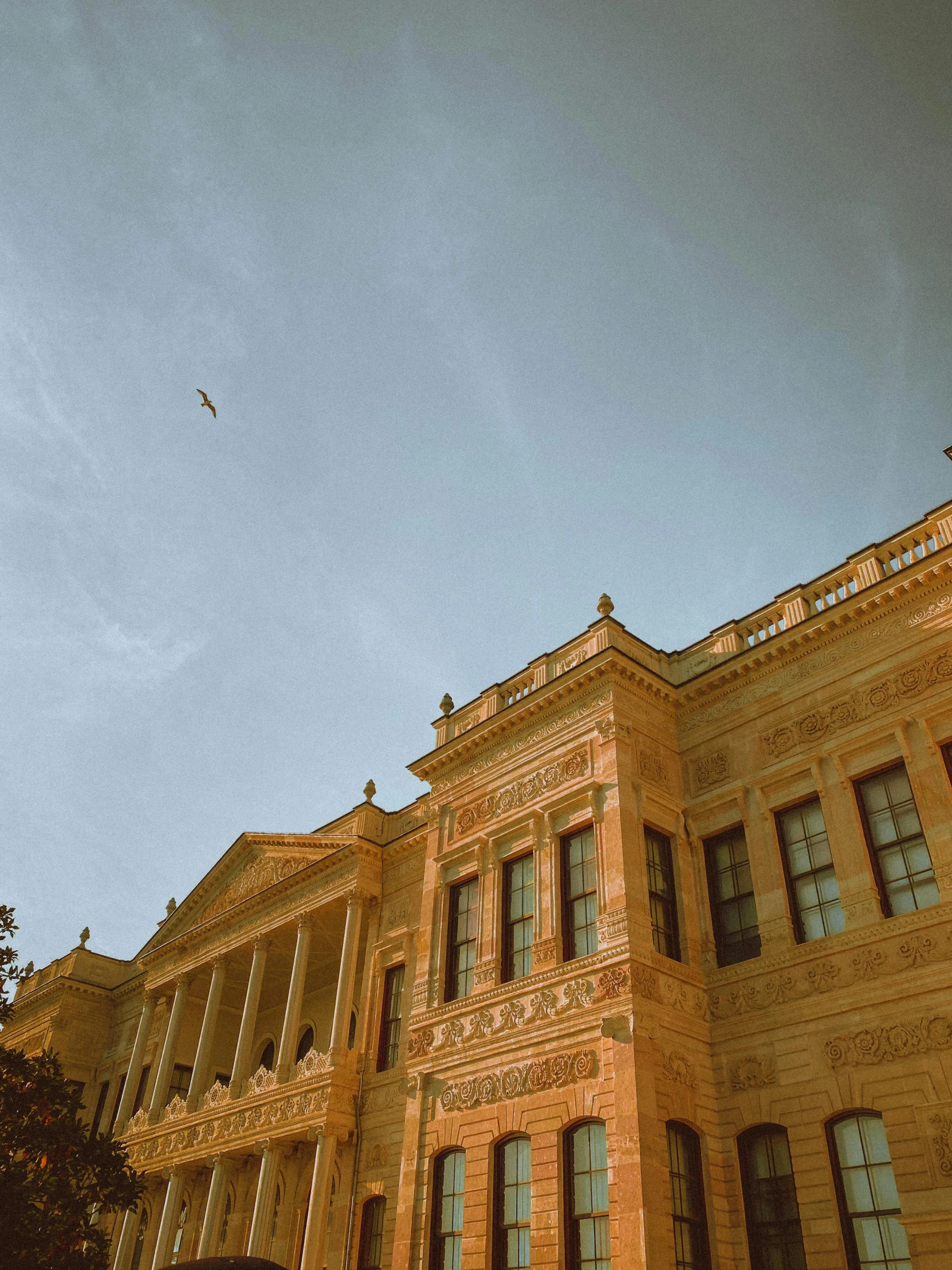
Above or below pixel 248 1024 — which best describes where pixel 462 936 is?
below

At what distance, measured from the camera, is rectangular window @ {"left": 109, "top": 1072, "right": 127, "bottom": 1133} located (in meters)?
30.7

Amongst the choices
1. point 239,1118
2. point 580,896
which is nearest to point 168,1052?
point 239,1118

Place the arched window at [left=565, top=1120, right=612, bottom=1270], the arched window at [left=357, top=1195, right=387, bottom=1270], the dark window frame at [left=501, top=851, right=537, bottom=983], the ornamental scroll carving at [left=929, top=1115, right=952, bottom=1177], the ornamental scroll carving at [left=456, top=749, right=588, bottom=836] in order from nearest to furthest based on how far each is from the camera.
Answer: the ornamental scroll carving at [left=929, top=1115, right=952, bottom=1177]
the arched window at [left=565, top=1120, right=612, bottom=1270]
the dark window frame at [left=501, top=851, right=537, bottom=983]
the ornamental scroll carving at [left=456, top=749, right=588, bottom=836]
the arched window at [left=357, top=1195, right=387, bottom=1270]

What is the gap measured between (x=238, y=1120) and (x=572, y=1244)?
11360mm

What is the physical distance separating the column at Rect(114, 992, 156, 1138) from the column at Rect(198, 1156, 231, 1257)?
5.44 meters

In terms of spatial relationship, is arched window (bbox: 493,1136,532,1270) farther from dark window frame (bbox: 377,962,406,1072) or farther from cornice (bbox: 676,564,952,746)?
cornice (bbox: 676,564,952,746)

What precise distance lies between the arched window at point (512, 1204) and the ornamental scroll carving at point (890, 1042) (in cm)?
489

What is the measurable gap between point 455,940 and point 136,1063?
15.1 meters

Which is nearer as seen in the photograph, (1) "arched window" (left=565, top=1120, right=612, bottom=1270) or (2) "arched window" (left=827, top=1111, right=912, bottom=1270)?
(2) "arched window" (left=827, top=1111, right=912, bottom=1270)

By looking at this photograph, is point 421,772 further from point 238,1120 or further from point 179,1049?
point 179,1049

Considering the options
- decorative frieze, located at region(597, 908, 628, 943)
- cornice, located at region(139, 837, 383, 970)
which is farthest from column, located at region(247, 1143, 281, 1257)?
decorative frieze, located at region(597, 908, 628, 943)

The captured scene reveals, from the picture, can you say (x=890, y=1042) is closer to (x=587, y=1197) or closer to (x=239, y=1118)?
(x=587, y=1197)

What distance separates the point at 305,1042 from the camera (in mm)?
26625

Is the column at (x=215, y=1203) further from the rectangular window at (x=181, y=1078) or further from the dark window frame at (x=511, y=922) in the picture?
the dark window frame at (x=511, y=922)
